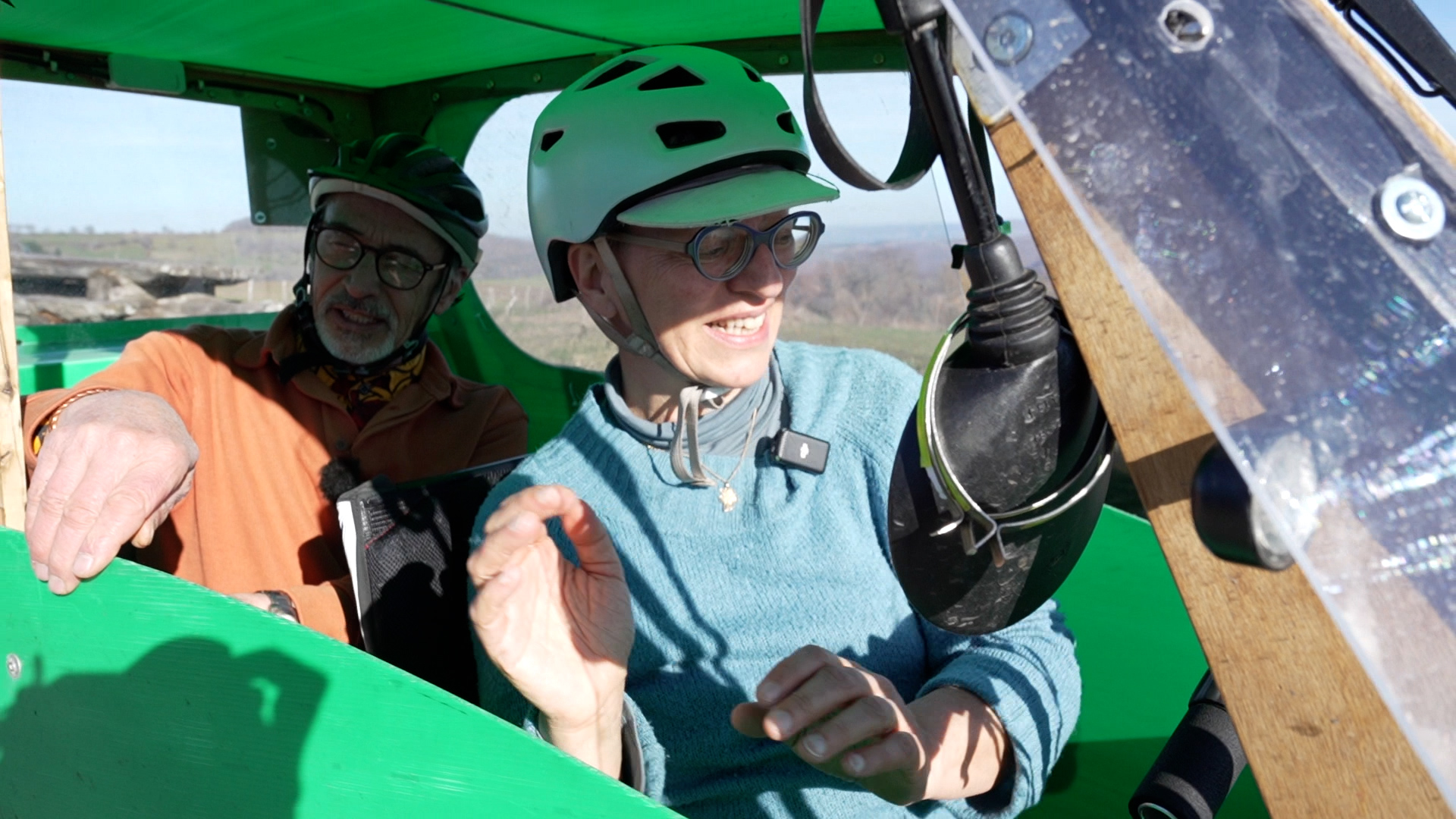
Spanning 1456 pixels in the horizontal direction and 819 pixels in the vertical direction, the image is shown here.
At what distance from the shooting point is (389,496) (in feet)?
7.63

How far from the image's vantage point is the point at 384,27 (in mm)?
3221

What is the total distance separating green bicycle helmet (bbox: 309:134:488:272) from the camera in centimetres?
312

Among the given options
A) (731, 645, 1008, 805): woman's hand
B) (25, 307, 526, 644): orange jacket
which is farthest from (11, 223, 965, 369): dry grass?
(731, 645, 1008, 805): woman's hand

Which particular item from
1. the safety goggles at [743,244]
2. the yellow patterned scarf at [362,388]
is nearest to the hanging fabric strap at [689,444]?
the safety goggles at [743,244]

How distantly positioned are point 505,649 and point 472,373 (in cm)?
356

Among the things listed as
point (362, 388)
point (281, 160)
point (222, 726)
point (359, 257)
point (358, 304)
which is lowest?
point (222, 726)

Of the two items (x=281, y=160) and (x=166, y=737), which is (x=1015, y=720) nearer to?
(x=166, y=737)

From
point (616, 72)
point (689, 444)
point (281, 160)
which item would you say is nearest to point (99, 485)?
point (689, 444)

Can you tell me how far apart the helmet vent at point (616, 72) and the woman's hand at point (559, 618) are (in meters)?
1.08

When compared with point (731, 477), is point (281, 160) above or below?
above

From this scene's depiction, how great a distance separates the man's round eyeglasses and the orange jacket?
0.22 metres

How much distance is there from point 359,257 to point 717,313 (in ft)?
5.27

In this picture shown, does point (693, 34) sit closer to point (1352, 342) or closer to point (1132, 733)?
point (1132, 733)

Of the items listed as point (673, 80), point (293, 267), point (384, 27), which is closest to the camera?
point (673, 80)
